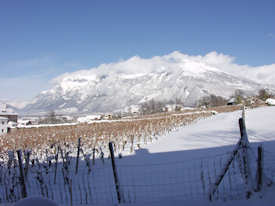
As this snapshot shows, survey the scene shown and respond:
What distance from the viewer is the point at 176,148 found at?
1113 centimetres

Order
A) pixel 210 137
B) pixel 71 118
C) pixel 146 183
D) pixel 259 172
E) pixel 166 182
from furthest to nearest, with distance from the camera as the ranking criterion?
1. pixel 71 118
2. pixel 210 137
3. pixel 146 183
4. pixel 166 182
5. pixel 259 172

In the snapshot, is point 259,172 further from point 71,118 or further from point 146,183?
point 71,118

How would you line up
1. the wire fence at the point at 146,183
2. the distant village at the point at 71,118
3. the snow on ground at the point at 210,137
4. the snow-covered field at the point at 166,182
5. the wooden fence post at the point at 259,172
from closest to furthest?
the wooden fence post at the point at 259,172
the snow-covered field at the point at 166,182
the wire fence at the point at 146,183
the snow on ground at the point at 210,137
the distant village at the point at 71,118

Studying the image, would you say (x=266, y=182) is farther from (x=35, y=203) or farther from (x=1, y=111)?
(x=1, y=111)

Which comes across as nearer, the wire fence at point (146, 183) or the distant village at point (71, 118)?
the wire fence at point (146, 183)

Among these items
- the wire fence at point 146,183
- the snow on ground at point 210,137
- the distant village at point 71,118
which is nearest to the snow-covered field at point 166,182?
the wire fence at point 146,183

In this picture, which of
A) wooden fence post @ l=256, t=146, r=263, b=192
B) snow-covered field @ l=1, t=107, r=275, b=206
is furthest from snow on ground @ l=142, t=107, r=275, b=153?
wooden fence post @ l=256, t=146, r=263, b=192

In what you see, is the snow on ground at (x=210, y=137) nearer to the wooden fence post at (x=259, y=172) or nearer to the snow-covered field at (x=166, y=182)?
the snow-covered field at (x=166, y=182)

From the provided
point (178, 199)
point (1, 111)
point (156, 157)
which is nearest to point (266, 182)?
point (178, 199)

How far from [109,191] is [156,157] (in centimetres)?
384

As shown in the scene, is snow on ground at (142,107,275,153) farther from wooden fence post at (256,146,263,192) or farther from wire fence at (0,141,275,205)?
wooden fence post at (256,146,263,192)

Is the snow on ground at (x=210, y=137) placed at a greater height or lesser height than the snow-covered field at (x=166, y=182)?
greater

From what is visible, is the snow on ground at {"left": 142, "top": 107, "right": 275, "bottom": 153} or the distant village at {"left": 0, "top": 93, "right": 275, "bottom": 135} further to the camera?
the distant village at {"left": 0, "top": 93, "right": 275, "bottom": 135}

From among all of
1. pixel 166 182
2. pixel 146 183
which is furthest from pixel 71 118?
pixel 166 182
